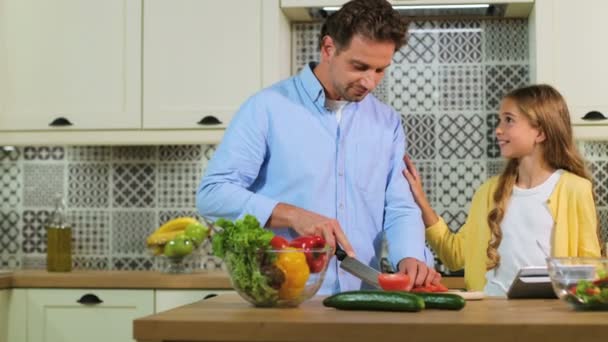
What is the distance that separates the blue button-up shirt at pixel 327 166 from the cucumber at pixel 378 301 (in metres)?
0.62

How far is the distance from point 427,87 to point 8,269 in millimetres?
1938

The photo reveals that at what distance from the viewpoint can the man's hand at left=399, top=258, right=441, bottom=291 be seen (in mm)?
2361

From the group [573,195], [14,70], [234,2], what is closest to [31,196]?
[14,70]

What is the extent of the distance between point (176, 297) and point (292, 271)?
1.84 m

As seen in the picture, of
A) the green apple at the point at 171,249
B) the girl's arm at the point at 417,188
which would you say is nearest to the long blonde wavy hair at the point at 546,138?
the girl's arm at the point at 417,188

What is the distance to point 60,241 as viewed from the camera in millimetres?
4113

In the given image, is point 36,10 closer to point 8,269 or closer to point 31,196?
point 31,196

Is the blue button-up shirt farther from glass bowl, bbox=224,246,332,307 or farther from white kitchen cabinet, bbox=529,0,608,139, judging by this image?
white kitchen cabinet, bbox=529,0,608,139

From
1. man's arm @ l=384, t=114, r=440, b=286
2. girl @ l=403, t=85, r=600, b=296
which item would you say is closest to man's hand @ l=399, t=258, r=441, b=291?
man's arm @ l=384, t=114, r=440, b=286

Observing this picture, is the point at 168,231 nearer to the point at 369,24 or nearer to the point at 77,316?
the point at 77,316

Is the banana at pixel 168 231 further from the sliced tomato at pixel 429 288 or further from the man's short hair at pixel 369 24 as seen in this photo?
the sliced tomato at pixel 429 288

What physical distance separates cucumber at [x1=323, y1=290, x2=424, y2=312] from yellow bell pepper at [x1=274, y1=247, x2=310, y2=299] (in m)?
0.07

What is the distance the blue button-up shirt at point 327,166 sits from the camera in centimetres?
265

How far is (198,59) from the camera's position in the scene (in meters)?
3.96
